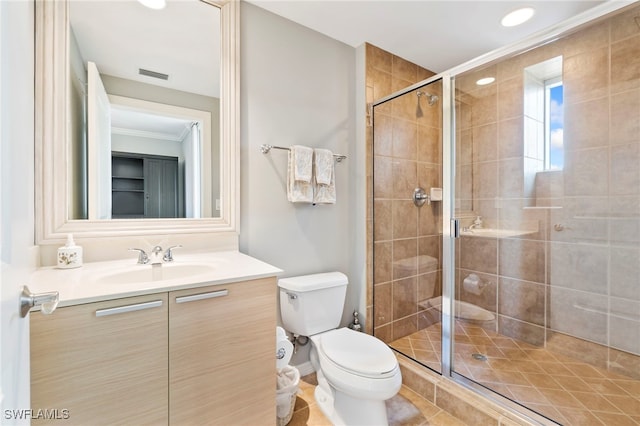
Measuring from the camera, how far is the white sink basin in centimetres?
115

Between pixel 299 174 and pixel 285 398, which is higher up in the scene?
pixel 299 174

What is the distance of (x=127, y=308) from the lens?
882mm

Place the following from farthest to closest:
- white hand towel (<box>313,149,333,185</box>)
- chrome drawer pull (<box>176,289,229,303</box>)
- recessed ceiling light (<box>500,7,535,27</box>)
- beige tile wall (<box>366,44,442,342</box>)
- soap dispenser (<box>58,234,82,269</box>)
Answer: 1. beige tile wall (<box>366,44,442,342</box>)
2. white hand towel (<box>313,149,333,185</box>)
3. recessed ceiling light (<box>500,7,535,27</box>)
4. soap dispenser (<box>58,234,82,269</box>)
5. chrome drawer pull (<box>176,289,229,303</box>)

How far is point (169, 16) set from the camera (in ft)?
4.78

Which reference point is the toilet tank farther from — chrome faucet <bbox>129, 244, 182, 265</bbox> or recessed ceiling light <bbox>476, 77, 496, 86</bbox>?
recessed ceiling light <bbox>476, 77, 496, 86</bbox>

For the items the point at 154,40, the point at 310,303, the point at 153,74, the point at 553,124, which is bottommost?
the point at 310,303

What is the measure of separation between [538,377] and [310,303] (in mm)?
1409

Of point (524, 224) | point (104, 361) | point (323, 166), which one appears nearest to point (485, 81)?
point (524, 224)

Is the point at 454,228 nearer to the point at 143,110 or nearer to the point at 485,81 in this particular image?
the point at 485,81

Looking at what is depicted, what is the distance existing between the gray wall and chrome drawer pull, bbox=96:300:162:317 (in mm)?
732

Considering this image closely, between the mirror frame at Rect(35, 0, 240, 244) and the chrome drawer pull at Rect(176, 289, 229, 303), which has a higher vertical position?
the mirror frame at Rect(35, 0, 240, 244)

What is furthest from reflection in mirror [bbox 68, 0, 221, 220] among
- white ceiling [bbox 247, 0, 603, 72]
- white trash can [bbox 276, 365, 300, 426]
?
white trash can [bbox 276, 365, 300, 426]

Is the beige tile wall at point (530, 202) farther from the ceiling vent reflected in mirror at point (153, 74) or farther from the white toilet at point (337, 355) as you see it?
the ceiling vent reflected in mirror at point (153, 74)

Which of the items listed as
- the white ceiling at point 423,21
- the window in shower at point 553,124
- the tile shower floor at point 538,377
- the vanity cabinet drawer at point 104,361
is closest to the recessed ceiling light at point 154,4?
the white ceiling at point 423,21
